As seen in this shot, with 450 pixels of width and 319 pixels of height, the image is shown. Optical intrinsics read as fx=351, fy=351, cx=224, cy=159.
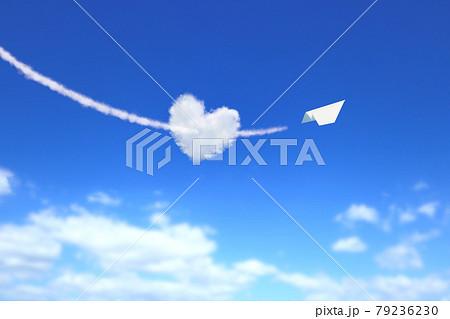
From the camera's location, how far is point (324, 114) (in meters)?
20.0

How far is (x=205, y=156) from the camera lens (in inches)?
840

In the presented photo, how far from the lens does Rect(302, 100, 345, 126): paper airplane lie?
1986 centimetres

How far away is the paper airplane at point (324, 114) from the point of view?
19.9m
